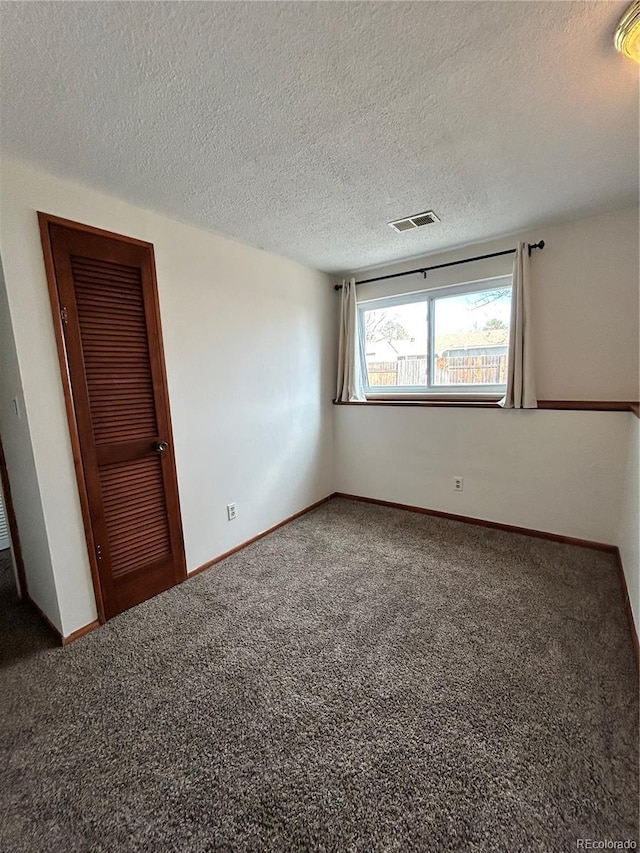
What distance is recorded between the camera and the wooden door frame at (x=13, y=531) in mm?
2152

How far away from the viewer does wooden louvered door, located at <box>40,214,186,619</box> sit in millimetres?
1831

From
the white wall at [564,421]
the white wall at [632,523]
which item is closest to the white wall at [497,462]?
the white wall at [564,421]

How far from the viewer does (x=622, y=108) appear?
1.40 meters

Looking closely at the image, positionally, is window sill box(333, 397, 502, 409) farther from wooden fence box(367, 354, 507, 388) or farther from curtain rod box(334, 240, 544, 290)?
curtain rod box(334, 240, 544, 290)

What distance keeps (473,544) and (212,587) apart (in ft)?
6.40

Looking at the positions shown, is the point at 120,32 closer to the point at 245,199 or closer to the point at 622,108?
the point at 245,199

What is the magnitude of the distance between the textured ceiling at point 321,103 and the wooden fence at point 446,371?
122 centimetres

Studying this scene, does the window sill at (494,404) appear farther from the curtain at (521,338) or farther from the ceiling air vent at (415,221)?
the ceiling air vent at (415,221)

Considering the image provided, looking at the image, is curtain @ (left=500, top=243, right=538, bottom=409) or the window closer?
curtain @ (left=500, top=243, right=538, bottom=409)

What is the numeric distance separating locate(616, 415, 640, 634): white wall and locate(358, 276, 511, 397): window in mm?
987

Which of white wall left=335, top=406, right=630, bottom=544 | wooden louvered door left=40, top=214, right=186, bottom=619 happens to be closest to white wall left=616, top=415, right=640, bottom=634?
white wall left=335, top=406, right=630, bottom=544

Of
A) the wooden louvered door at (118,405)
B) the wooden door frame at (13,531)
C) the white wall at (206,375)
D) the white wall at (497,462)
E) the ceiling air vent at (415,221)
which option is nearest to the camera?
the white wall at (206,375)

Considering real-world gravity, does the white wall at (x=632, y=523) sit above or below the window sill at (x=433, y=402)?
below

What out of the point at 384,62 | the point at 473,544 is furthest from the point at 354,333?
the point at 384,62
